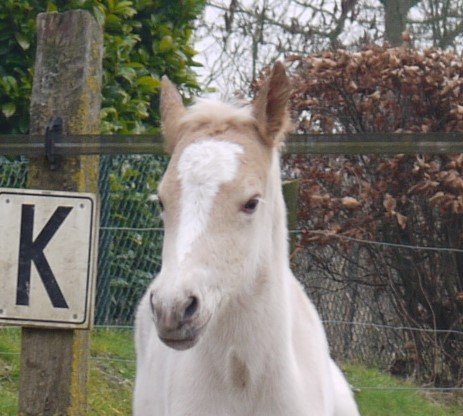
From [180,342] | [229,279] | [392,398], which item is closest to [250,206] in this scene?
[229,279]

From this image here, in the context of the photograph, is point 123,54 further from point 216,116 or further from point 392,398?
point 216,116

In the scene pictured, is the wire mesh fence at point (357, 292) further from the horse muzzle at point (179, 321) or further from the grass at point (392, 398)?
the horse muzzle at point (179, 321)

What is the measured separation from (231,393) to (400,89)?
488 centimetres

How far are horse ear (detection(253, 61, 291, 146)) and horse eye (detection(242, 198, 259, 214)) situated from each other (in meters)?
0.34

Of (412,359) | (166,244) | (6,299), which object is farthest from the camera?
(412,359)

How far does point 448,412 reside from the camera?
7.21m

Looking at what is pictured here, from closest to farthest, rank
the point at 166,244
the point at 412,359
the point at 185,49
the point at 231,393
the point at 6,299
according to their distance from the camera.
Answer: the point at 166,244, the point at 231,393, the point at 6,299, the point at 412,359, the point at 185,49

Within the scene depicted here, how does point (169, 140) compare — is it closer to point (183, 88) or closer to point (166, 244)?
point (166, 244)

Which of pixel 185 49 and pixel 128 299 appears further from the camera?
pixel 185 49

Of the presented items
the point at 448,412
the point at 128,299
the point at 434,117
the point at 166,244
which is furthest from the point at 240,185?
the point at 434,117

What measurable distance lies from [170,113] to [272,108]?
1.28ft

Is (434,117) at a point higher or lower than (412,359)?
higher

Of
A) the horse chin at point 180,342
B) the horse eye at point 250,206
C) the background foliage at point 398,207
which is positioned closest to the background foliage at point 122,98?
the background foliage at point 398,207

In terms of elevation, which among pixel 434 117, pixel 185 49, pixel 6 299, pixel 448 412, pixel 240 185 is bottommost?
pixel 448 412
